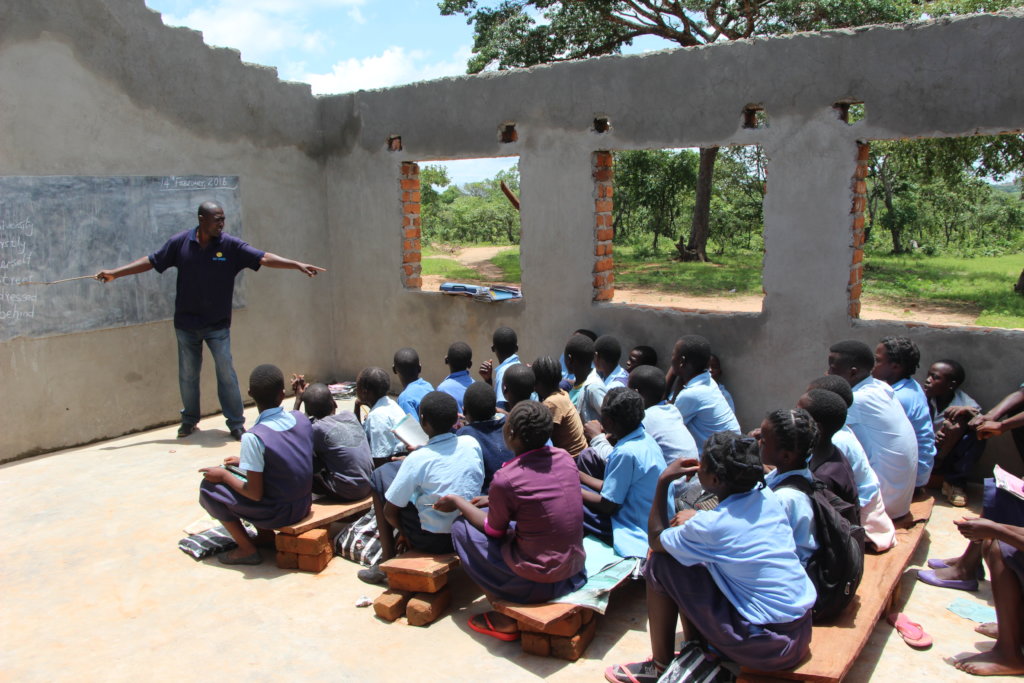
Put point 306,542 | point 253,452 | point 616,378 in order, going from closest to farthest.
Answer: point 253,452, point 306,542, point 616,378

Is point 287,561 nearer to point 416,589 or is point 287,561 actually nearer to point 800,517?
point 416,589

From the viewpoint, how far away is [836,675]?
3.07m

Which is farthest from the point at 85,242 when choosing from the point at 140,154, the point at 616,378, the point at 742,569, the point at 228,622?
the point at 742,569

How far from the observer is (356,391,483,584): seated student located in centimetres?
421

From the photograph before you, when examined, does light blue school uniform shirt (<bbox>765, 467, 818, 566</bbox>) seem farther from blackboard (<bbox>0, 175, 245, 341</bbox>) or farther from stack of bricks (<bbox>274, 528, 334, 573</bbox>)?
blackboard (<bbox>0, 175, 245, 341</bbox>)

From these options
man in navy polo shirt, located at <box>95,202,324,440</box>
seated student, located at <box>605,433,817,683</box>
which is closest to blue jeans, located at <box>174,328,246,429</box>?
man in navy polo shirt, located at <box>95,202,324,440</box>

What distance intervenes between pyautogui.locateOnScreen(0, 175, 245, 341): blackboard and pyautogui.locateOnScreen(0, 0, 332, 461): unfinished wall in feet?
0.28

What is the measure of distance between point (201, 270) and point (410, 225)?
2248mm

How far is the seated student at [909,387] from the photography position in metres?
5.11

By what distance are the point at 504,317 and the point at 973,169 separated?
7.84 metres

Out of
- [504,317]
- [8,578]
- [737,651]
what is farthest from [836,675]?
[504,317]

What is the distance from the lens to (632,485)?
13.6 ft

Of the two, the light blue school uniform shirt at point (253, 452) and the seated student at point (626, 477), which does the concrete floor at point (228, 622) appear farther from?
the light blue school uniform shirt at point (253, 452)

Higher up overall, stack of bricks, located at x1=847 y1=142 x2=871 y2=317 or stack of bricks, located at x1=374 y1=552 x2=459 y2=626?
stack of bricks, located at x1=847 y1=142 x2=871 y2=317
